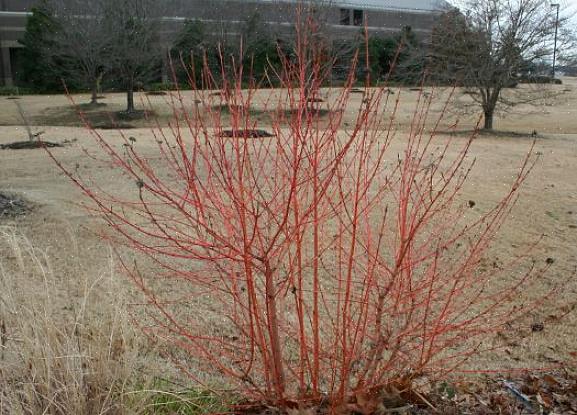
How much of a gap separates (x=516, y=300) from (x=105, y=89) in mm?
28796

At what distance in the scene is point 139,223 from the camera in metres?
6.81

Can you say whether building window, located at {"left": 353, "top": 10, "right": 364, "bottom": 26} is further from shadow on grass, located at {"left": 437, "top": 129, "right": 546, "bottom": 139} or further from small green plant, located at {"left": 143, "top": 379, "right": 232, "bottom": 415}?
small green plant, located at {"left": 143, "top": 379, "right": 232, "bottom": 415}

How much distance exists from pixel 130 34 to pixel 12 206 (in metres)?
16.7

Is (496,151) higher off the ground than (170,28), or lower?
lower

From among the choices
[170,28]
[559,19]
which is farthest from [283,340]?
[170,28]

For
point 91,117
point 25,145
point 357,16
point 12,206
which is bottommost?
point 12,206

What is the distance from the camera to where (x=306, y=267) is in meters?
4.99

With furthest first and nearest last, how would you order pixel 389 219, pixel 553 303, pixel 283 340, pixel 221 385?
pixel 389 219
pixel 553 303
pixel 283 340
pixel 221 385

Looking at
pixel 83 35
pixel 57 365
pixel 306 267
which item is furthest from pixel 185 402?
pixel 83 35

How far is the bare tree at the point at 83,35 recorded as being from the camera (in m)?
22.8

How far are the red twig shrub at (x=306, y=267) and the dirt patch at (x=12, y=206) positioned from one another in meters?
0.99

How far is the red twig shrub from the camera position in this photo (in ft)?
8.71

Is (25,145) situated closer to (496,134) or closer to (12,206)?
(12,206)

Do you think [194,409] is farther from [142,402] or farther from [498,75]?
[498,75]
